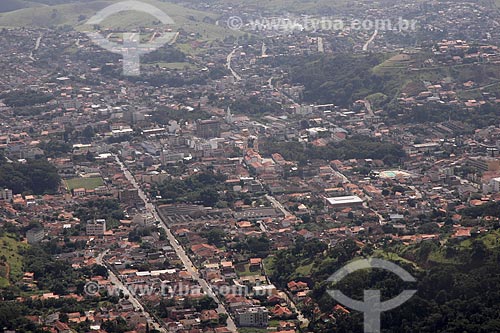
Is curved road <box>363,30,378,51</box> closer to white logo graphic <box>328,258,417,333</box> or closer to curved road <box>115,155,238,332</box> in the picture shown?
curved road <box>115,155,238,332</box>

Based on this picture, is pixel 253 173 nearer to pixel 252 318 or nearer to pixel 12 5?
pixel 252 318

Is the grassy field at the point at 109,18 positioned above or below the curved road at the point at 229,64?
below

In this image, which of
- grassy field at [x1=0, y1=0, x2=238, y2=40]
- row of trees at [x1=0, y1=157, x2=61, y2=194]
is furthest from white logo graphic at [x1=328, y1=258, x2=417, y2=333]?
grassy field at [x1=0, y1=0, x2=238, y2=40]

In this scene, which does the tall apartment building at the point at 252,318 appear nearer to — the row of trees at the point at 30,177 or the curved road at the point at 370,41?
the row of trees at the point at 30,177

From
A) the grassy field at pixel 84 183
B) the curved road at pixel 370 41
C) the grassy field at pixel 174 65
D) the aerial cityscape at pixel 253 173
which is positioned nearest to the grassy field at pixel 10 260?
the aerial cityscape at pixel 253 173

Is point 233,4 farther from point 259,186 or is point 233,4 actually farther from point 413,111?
point 259,186

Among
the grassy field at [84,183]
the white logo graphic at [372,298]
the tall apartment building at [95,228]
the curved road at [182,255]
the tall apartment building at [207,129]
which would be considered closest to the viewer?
the white logo graphic at [372,298]

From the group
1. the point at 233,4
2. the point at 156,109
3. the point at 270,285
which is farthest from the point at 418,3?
the point at 270,285
